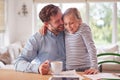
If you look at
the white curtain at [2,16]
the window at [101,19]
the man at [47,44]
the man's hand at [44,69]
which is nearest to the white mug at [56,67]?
the man's hand at [44,69]

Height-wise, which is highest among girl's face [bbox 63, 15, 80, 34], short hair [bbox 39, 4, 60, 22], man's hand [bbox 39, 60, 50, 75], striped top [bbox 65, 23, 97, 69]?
short hair [bbox 39, 4, 60, 22]

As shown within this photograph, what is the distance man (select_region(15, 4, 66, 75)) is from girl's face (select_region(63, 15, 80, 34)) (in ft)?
0.13

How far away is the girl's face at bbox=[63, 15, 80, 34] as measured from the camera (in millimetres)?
1745

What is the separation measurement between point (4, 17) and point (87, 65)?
3.83 metres

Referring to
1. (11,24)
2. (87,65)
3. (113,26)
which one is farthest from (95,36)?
(87,65)

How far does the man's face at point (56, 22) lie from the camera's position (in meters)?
1.75

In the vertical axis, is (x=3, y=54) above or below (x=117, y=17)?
below

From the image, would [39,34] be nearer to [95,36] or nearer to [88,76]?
[88,76]

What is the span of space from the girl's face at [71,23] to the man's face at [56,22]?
0.12ft

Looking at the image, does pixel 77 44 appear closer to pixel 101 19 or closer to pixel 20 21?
pixel 101 19

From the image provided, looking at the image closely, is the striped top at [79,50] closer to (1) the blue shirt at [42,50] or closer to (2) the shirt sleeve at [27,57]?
(1) the blue shirt at [42,50]

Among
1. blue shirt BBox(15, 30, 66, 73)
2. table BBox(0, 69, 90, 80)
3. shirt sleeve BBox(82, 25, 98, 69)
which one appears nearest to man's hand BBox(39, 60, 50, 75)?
table BBox(0, 69, 90, 80)

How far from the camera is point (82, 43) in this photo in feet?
5.76

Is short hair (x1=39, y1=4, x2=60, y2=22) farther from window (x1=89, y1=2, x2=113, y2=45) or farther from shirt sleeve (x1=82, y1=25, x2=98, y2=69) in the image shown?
window (x1=89, y1=2, x2=113, y2=45)
